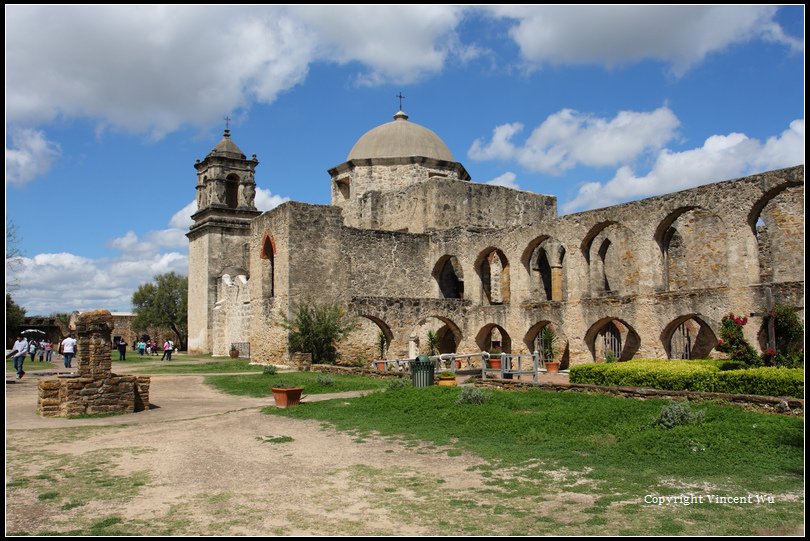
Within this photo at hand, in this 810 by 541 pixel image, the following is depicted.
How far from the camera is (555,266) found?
2420 centimetres

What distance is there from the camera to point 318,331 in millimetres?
21938

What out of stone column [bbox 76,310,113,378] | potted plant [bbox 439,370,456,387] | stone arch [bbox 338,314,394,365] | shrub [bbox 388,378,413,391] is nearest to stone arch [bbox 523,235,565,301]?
stone arch [bbox 338,314,394,365]

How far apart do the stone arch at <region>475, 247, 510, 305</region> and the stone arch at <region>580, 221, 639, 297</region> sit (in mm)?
3242

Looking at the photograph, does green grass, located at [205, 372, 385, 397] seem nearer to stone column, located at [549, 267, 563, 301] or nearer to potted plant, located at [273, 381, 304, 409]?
potted plant, located at [273, 381, 304, 409]

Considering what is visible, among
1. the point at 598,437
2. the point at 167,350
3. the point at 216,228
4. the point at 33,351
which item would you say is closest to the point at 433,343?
the point at 167,350

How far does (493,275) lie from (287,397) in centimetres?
1557

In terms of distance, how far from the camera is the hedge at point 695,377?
1050 cm

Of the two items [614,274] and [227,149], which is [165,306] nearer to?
[227,149]

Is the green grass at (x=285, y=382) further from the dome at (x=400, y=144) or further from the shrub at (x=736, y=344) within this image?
the dome at (x=400, y=144)

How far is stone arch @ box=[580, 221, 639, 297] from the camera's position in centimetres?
2106

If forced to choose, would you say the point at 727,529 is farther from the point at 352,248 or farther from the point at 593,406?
the point at 352,248

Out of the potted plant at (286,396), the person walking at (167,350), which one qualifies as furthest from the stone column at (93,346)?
the person walking at (167,350)

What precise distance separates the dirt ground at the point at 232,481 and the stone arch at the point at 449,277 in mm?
15287

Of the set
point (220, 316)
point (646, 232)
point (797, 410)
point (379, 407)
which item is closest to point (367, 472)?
point (379, 407)
